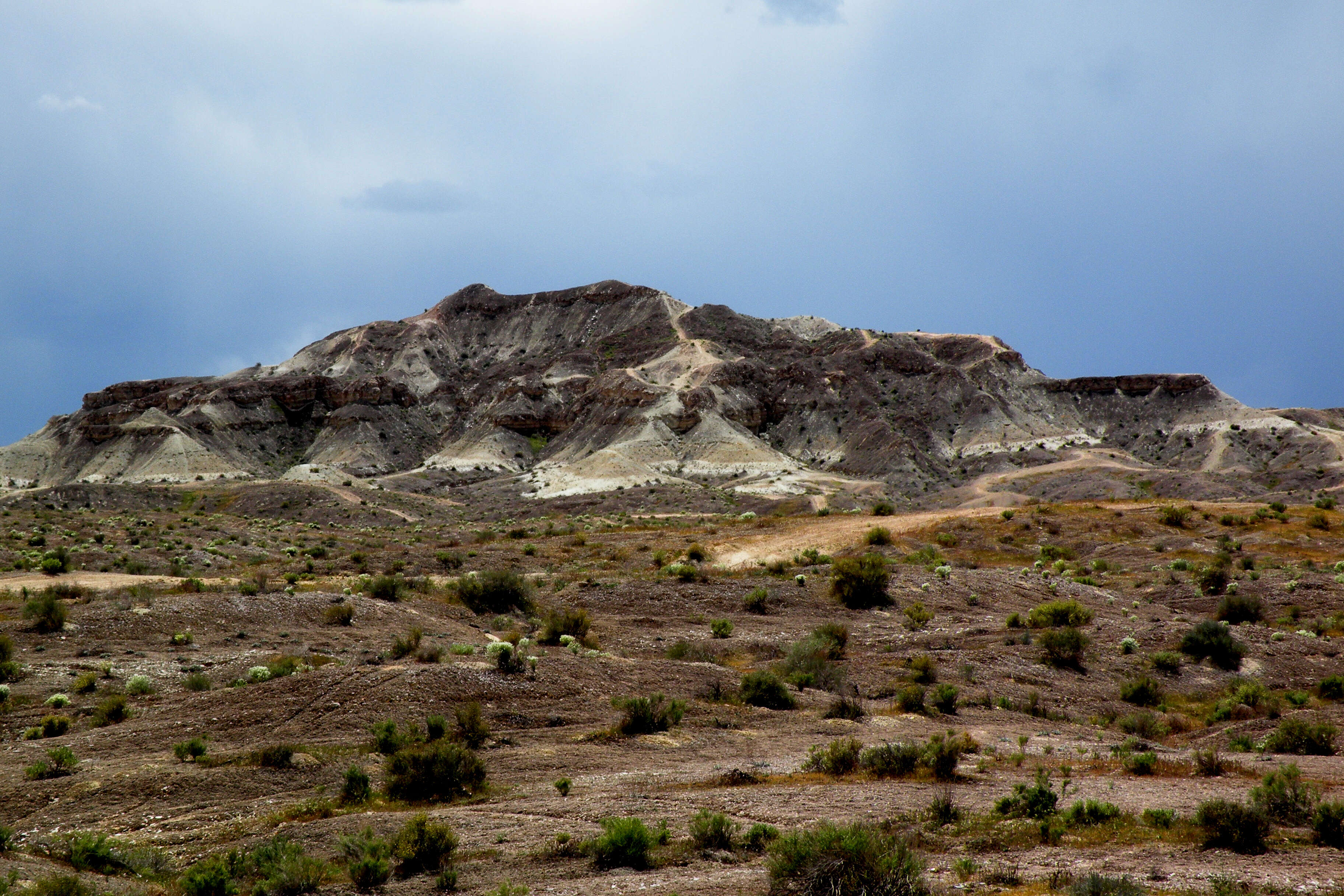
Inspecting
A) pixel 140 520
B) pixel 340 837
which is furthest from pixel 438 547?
pixel 340 837

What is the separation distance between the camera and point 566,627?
21.5 meters

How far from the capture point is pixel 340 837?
9.07m

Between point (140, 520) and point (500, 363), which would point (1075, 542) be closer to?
point (140, 520)

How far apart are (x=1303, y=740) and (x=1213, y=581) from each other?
16.7 metres

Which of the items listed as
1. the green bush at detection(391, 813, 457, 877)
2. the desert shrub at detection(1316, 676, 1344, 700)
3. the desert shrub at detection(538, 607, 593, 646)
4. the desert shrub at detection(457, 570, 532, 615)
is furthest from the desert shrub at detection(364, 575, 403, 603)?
the desert shrub at detection(1316, 676, 1344, 700)

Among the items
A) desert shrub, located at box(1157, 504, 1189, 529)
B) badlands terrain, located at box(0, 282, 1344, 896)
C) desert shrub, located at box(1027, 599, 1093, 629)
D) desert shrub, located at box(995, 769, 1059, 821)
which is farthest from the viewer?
desert shrub, located at box(1157, 504, 1189, 529)

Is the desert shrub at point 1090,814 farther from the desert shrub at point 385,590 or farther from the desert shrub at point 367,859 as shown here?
the desert shrub at point 385,590

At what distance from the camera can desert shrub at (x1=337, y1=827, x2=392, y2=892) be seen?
27.7ft

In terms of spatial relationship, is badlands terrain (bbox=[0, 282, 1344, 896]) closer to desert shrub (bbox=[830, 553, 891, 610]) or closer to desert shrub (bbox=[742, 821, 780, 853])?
desert shrub (bbox=[742, 821, 780, 853])

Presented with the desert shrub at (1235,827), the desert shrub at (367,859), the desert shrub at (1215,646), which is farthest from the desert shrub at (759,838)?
the desert shrub at (1215,646)

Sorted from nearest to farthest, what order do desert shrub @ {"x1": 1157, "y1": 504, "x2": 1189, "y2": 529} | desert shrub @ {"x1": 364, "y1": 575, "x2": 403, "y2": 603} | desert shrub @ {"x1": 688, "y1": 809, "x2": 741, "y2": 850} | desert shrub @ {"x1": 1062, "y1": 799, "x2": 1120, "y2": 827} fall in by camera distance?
desert shrub @ {"x1": 688, "y1": 809, "x2": 741, "y2": 850} → desert shrub @ {"x1": 1062, "y1": 799, "x2": 1120, "y2": 827} → desert shrub @ {"x1": 364, "y1": 575, "x2": 403, "y2": 603} → desert shrub @ {"x1": 1157, "y1": 504, "x2": 1189, "y2": 529}

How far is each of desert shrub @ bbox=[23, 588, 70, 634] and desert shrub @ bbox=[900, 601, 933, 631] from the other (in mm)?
22248

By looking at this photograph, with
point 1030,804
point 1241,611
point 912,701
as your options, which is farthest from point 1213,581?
point 1030,804

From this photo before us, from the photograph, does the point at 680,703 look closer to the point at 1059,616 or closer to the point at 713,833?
the point at 713,833
